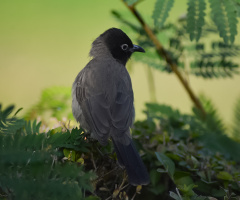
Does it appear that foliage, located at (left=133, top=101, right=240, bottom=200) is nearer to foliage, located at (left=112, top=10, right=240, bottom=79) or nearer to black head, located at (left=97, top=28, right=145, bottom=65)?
foliage, located at (left=112, top=10, right=240, bottom=79)

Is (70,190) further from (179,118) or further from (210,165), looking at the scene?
(179,118)

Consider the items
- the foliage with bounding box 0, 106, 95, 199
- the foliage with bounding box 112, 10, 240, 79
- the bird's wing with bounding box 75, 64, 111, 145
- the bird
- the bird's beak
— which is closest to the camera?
the foliage with bounding box 0, 106, 95, 199

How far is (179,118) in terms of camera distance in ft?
9.30

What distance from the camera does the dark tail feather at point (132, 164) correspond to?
1828mm

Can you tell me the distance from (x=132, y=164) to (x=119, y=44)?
170 centimetres

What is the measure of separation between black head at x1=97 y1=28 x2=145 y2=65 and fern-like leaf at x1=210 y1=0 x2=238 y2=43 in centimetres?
90

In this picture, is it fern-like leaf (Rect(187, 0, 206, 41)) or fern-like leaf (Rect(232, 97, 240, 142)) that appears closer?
fern-like leaf (Rect(187, 0, 206, 41))

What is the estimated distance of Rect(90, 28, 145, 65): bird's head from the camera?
10.8 feet

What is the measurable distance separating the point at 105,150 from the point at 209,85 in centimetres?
364

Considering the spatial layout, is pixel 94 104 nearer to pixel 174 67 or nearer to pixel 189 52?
pixel 174 67

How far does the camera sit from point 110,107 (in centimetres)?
248

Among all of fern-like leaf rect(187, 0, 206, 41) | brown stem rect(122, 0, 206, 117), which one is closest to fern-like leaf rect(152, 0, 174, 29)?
fern-like leaf rect(187, 0, 206, 41)

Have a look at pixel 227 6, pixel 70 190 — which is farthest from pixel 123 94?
pixel 70 190

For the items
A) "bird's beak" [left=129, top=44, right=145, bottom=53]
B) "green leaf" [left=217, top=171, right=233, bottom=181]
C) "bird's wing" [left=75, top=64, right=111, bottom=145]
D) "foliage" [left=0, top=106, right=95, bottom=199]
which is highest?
"bird's beak" [left=129, top=44, right=145, bottom=53]
